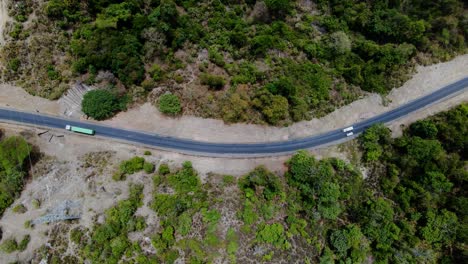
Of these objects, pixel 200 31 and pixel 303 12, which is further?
pixel 303 12

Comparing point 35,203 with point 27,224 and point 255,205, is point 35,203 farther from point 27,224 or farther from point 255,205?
point 255,205

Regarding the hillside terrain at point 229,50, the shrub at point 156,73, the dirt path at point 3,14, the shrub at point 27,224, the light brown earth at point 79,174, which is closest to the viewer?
the shrub at point 27,224

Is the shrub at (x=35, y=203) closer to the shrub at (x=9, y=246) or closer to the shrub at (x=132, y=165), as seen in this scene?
the shrub at (x=9, y=246)

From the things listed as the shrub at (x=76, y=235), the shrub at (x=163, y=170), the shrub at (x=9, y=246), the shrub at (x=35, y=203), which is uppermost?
the shrub at (x=163, y=170)

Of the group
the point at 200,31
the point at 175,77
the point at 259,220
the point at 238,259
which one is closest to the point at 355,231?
the point at 259,220

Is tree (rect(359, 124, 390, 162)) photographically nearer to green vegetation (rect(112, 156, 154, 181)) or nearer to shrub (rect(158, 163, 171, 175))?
shrub (rect(158, 163, 171, 175))

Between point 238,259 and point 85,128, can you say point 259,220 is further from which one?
point 85,128

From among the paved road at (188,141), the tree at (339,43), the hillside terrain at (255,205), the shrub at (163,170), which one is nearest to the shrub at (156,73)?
the paved road at (188,141)
